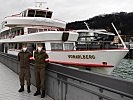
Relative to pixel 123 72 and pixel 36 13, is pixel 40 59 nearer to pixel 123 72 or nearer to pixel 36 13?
pixel 36 13

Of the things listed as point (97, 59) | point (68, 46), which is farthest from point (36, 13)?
point (97, 59)

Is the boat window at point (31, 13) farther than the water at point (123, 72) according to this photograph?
No

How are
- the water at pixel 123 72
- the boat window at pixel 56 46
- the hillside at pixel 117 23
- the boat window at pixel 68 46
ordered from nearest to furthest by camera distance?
the boat window at pixel 56 46, the boat window at pixel 68 46, the water at pixel 123 72, the hillside at pixel 117 23

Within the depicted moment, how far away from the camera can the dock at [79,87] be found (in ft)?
14.1

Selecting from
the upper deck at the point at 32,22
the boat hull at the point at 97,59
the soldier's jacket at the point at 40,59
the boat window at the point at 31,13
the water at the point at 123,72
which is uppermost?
the boat window at the point at 31,13

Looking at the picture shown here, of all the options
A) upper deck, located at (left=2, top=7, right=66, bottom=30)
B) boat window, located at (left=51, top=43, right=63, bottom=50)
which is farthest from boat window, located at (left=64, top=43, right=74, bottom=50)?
upper deck, located at (left=2, top=7, right=66, bottom=30)

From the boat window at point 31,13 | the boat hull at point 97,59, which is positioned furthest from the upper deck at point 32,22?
the boat hull at point 97,59

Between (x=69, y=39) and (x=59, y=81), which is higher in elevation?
(x=69, y=39)

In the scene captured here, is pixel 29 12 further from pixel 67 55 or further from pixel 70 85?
pixel 70 85

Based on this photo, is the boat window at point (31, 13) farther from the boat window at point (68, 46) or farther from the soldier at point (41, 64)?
the soldier at point (41, 64)

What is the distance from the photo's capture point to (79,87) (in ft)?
19.3

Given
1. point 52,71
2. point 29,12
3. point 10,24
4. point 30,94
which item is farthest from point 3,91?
point 29,12

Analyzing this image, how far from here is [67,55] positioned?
60.9 feet

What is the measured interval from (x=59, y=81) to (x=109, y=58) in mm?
10428
